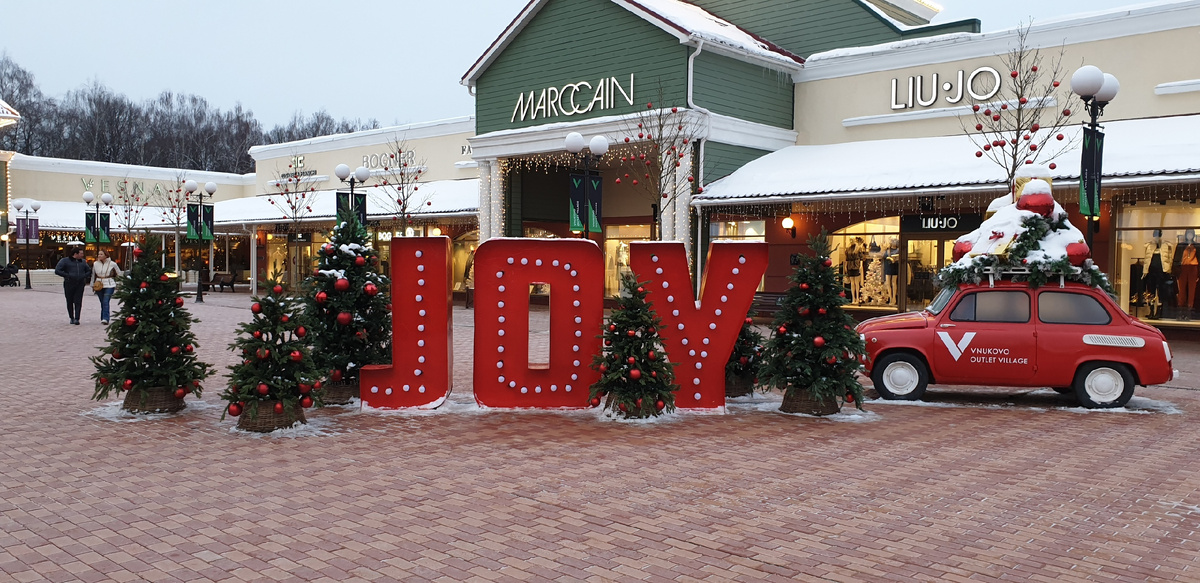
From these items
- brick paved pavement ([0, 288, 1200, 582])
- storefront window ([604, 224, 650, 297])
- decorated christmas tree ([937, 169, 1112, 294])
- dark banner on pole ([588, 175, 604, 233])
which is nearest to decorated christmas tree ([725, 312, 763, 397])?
brick paved pavement ([0, 288, 1200, 582])

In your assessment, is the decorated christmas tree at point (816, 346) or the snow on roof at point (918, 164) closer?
the decorated christmas tree at point (816, 346)

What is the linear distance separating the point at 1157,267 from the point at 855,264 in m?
6.04

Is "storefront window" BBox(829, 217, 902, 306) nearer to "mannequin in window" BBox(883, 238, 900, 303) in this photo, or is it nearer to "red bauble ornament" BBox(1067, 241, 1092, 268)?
"mannequin in window" BBox(883, 238, 900, 303)

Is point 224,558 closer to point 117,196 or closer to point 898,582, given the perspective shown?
point 898,582

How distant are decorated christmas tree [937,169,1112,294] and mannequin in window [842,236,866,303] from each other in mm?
10287

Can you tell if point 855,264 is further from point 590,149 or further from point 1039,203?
point 1039,203

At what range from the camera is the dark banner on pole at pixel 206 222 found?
2771 centimetres

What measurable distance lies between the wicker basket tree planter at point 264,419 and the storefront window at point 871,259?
14958 mm

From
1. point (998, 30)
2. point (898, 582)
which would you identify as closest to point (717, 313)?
point (898, 582)

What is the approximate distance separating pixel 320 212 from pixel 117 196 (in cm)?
2146

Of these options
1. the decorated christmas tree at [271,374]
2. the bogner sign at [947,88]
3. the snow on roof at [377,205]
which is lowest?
the decorated christmas tree at [271,374]

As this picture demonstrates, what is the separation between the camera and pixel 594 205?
16.0 m

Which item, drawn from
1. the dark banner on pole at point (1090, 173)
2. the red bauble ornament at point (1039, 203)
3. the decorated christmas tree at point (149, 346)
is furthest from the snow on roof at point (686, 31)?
the decorated christmas tree at point (149, 346)

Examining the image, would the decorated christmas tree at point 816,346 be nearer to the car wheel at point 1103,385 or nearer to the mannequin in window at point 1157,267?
the car wheel at point 1103,385
